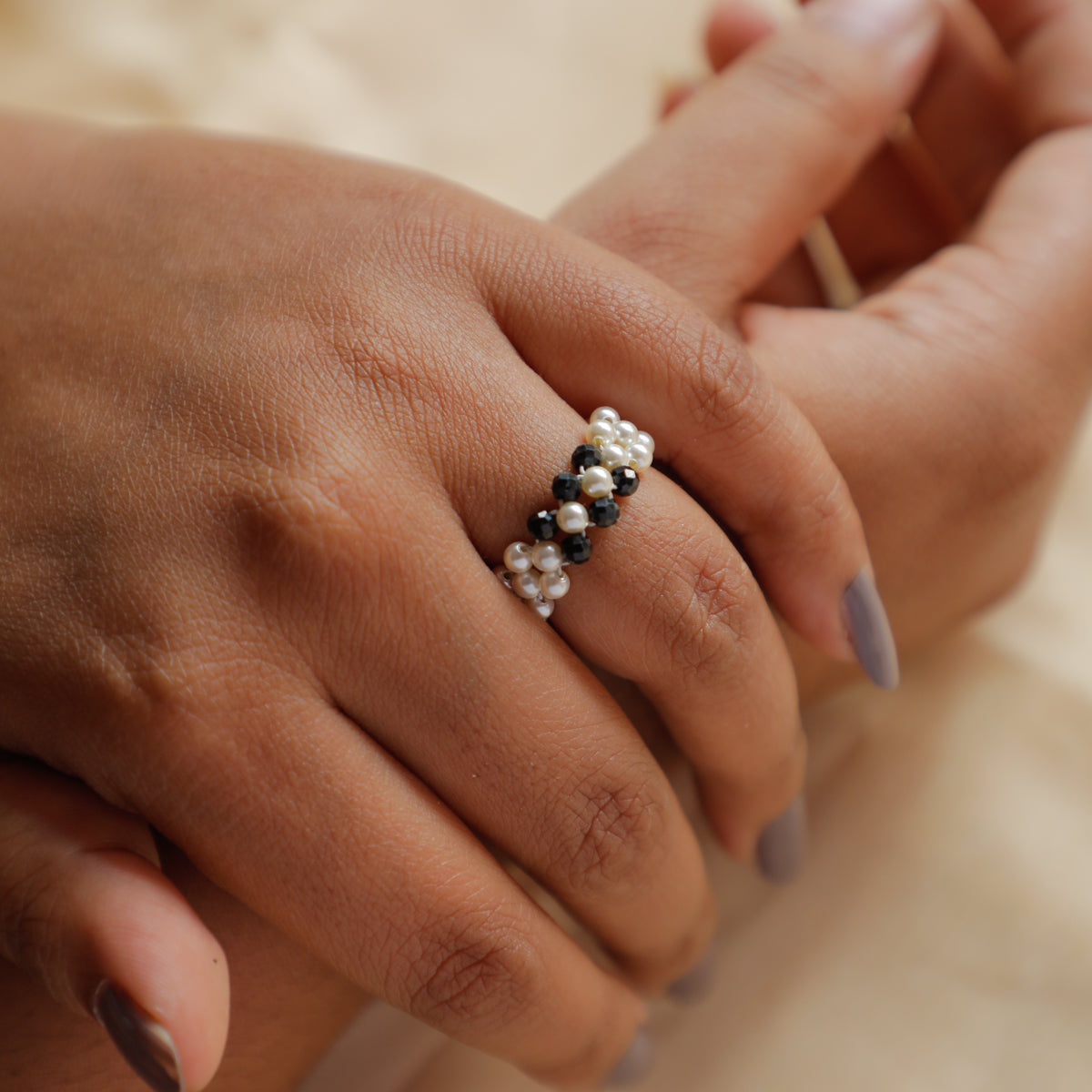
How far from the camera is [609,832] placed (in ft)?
2.52

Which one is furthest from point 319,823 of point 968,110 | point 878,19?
point 968,110

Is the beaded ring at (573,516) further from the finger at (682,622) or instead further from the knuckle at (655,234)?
the knuckle at (655,234)

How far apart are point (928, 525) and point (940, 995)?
51cm

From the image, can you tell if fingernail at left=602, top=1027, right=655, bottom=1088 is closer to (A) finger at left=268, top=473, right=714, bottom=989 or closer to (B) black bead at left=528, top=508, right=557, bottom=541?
(A) finger at left=268, top=473, right=714, bottom=989

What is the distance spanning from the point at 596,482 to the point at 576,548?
5 centimetres

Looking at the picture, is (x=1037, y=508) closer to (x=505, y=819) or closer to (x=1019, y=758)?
(x=1019, y=758)

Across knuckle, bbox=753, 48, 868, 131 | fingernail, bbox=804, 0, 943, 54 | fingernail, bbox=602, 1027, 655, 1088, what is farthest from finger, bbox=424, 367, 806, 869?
fingernail, bbox=804, 0, 943, 54

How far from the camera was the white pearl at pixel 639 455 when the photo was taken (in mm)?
752

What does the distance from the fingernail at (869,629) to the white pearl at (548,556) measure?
0.28 meters

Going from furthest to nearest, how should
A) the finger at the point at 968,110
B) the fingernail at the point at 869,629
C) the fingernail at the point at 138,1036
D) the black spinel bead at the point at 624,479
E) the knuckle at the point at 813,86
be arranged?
the finger at the point at 968,110 < the knuckle at the point at 813,86 < the fingernail at the point at 869,629 < the black spinel bead at the point at 624,479 < the fingernail at the point at 138,1036

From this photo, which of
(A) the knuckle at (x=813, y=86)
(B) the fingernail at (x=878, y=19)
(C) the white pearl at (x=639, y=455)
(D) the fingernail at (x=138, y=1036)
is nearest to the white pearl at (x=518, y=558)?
(C) the white pearl at (x=639, y=455)

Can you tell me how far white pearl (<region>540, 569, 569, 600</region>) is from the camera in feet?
2.39

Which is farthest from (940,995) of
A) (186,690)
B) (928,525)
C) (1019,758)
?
(186,690)

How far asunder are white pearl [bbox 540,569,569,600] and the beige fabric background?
0.55 m
